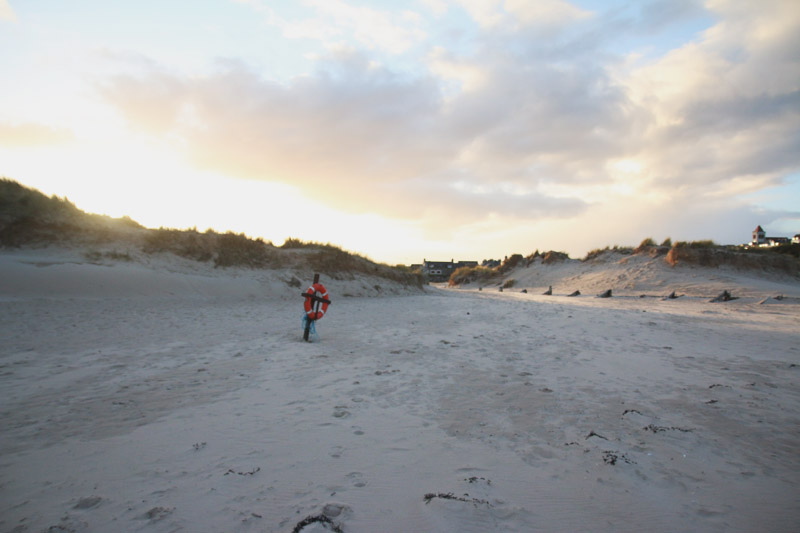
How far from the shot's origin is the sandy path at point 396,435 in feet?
A: 7.70

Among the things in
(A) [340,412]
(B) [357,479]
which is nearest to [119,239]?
(A) [340,412]

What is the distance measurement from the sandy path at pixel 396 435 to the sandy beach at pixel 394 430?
19mm

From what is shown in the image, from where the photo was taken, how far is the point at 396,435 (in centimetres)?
341

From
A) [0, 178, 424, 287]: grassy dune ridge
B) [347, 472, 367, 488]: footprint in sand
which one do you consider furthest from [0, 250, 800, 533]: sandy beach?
[0, 178, 424, 287]: grassy dune ridge

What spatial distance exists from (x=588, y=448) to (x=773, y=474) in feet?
4.53

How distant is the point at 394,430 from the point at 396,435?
0.11 m

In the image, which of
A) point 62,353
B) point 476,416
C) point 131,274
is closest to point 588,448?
point 476,416

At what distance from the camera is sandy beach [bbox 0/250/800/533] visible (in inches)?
92.4

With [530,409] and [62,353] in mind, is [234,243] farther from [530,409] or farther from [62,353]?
[530,409]

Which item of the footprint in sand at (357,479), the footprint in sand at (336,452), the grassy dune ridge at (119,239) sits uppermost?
the grassy dune ridge at (119,239)

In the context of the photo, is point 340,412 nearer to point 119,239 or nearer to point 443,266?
point 119,239

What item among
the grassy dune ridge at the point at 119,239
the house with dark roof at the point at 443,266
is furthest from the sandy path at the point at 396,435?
the house with dark roof at the point at 443,266

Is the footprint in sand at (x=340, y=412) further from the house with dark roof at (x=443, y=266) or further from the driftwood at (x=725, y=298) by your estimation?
the house with dark roof at (x=443, y=266)

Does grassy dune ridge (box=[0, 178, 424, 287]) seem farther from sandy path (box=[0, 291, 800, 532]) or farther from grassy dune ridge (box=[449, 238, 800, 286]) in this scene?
grassy dune ridge (box=[449, 238, 800, 286])
